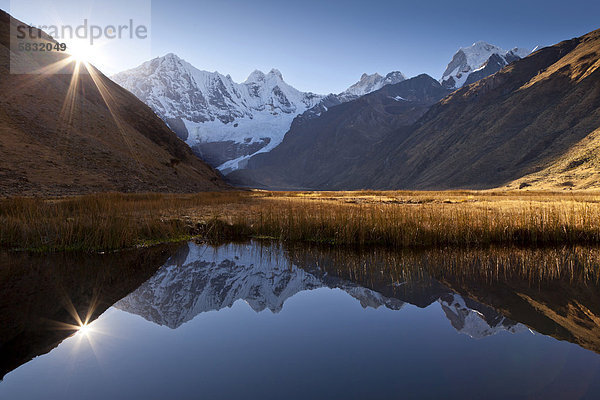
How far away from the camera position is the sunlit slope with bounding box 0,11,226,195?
38844 mm

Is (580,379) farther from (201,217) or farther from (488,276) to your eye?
(201,217)

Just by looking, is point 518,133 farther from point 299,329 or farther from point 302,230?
point 299,329

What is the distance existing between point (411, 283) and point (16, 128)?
52302 millimetres

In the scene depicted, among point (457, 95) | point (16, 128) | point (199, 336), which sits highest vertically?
point (457, 95)

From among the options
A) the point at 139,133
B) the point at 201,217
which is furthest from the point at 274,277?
the point at 139,133

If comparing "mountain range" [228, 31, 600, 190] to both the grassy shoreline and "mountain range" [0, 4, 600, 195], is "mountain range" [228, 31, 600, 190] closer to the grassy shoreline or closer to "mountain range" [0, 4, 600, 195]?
"mountain range" [0, 4, 600, 195]

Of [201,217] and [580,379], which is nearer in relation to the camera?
[580,379]

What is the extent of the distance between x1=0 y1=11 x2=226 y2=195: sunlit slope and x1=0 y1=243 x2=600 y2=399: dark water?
102 ft

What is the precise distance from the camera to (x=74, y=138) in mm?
48844

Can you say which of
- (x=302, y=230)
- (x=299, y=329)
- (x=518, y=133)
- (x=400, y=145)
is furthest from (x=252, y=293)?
(x=400, y=145)

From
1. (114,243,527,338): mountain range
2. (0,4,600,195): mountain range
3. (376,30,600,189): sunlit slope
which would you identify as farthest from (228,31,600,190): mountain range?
(114,243,527,338): mountain range

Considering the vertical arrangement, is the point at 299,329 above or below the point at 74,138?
below

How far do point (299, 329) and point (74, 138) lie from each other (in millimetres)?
54316

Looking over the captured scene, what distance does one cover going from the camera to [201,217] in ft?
60.2
